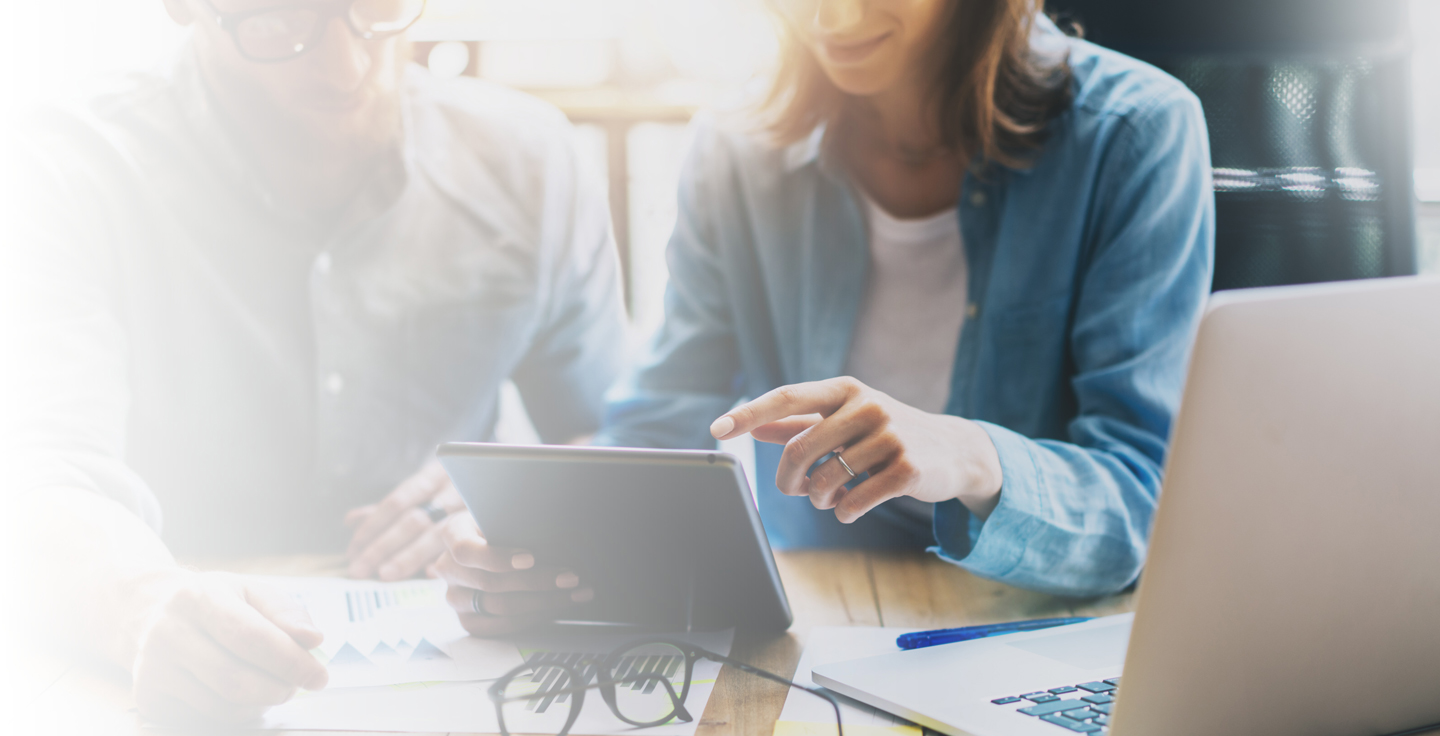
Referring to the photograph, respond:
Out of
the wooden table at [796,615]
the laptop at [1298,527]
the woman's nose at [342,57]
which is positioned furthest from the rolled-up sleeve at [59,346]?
the laptop at [1298,527]

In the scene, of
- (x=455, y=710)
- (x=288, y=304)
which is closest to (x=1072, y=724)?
(x=455, y=710)

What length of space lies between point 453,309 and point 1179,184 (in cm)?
83

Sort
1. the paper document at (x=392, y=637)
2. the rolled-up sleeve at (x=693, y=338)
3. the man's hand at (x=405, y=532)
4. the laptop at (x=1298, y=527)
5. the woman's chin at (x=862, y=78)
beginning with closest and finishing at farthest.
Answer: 1. the laptop at (x=1298, y=527)
2. the paper document at (x=392, y=637)
3. the man's hand at (x=405, y=532)
4. the woman's chin at (x=862, y=78)
5. the rolled-up sleeve at (x=693, y=338)

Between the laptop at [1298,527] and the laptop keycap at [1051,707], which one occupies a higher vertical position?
the laptop at [1298,527]

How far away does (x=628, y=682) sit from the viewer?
537 mm

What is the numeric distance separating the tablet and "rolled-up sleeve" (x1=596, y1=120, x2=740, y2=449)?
1.33ft

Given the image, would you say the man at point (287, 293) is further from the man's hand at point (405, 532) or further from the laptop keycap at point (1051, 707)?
the laptop keycap at point (1051, 707)

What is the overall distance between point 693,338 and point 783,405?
55cm

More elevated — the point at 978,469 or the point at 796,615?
the point at 978,469

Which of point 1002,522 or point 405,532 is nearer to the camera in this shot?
point 1002,522

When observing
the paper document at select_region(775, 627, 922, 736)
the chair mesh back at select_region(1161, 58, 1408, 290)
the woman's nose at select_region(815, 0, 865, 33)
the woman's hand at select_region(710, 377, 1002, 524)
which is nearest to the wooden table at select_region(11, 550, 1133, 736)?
the paper document at select_region(775, 627, 922, 736)

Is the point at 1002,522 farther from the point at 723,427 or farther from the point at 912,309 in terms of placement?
the point at 912,309

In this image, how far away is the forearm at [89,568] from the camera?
604 millimetres

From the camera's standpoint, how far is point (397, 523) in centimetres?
87
